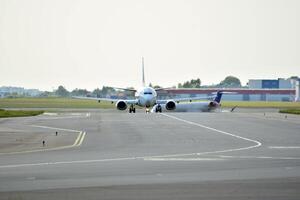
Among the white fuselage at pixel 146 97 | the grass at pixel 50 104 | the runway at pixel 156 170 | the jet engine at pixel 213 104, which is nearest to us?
the runway at pixel 156 170

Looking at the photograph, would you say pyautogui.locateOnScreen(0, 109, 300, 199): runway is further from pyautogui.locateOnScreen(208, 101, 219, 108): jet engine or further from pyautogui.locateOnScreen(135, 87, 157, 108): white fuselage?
pyautogui.locateOnScreen(208, 101, 219, 108): jet engine

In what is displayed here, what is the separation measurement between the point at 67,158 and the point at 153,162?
3.63 meters

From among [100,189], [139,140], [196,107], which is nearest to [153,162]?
[100,189]

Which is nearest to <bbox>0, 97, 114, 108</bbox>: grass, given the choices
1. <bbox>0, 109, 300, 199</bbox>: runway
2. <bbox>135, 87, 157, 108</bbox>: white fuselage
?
<bbox>135, 87, 157, 108</bbox>: white fuselage

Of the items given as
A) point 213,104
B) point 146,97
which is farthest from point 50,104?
point 146,97

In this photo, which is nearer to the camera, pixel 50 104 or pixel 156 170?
pixel 156 170

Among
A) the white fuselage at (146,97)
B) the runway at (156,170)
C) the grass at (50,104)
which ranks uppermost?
the white fuselage at (146,97)

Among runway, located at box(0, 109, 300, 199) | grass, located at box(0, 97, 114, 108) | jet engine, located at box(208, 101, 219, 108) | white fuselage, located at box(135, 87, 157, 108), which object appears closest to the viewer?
runway, located at box(0, 109, 300, 199)

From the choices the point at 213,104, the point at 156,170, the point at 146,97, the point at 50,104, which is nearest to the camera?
the point at 156,170

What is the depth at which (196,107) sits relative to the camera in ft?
339

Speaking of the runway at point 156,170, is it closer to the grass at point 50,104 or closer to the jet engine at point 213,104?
the jet engine at point 213,104

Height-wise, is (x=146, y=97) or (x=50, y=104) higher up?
(x=146, y=97)

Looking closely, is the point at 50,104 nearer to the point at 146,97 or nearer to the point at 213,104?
the point at 213,104

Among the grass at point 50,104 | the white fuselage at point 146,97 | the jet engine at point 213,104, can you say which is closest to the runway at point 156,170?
the white fuselage at point 146,97
